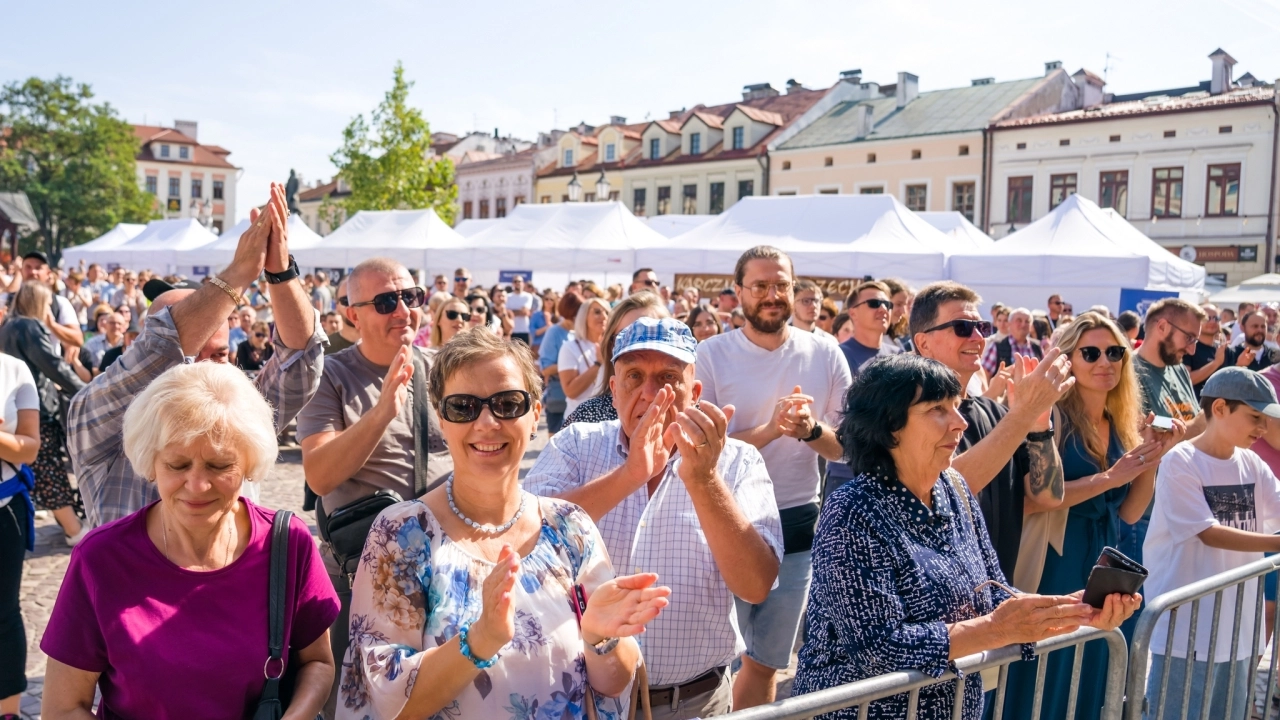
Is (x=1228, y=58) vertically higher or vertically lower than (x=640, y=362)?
higher

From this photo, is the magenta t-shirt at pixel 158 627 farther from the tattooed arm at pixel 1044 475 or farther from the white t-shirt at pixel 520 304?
the white t-shirt at pixel 520 304

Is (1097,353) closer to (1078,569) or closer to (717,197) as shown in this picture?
(1078,569)

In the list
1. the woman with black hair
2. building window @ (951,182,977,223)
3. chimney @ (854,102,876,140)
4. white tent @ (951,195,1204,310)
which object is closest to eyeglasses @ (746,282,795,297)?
the woman with black hair

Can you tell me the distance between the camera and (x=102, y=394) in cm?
269

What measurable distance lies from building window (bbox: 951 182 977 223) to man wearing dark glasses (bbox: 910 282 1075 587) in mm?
35824

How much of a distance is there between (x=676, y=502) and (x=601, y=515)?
0.23m

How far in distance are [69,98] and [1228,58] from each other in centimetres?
6681

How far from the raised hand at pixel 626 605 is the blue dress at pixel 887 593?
2.19 feet

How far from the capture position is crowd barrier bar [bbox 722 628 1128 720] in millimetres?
2049

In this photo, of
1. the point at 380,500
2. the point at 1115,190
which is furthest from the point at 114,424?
the point at 1115,190

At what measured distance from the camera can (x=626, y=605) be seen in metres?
1.92

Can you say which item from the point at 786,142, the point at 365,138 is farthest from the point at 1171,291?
the point at 786,142

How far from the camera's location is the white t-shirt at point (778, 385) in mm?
4082

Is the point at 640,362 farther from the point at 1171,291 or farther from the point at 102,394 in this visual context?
the point at 1171,291
